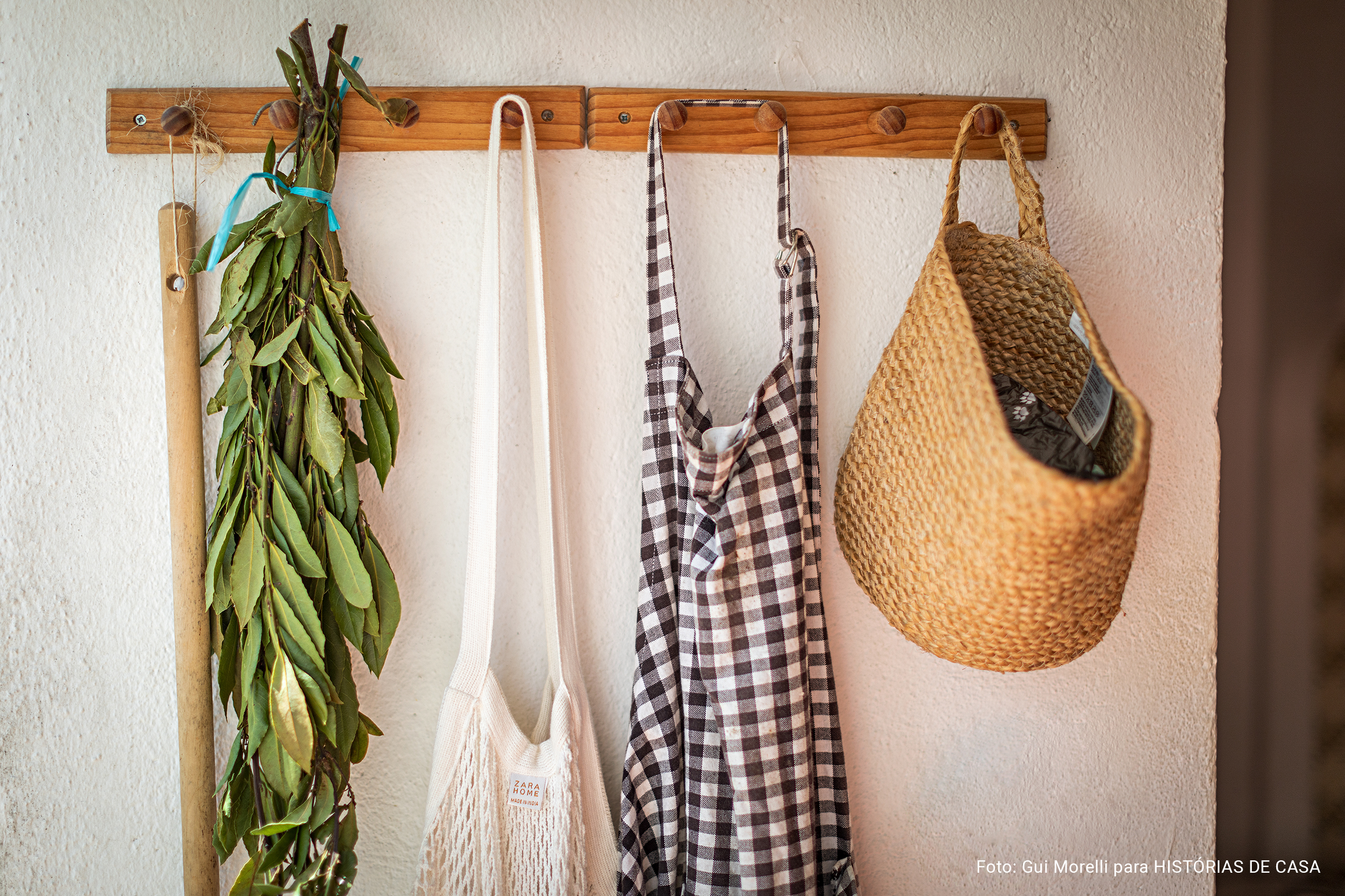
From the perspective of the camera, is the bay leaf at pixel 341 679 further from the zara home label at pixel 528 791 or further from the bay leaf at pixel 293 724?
the zara home label at pixel 528 791

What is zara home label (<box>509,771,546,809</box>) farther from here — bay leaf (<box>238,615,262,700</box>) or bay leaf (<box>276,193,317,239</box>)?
bay leaf (<box>276,193,317,239</box>)

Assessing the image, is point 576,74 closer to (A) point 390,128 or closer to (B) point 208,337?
(A) point 390,128

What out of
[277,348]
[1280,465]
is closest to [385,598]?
[277,348]

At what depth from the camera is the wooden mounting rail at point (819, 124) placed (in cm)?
67

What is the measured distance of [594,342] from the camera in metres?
0.70

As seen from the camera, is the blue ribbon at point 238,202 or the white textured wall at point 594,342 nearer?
the blue ribbon at point 238,202

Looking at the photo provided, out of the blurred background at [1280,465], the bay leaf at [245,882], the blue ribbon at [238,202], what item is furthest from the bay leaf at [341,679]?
the blurred background at [1280,465]

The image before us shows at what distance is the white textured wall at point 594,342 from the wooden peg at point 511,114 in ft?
0.16

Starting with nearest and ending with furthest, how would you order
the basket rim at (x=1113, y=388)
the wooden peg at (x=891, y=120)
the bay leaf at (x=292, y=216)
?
the basket rim at (x=1113, y=388), the bay leaf at (x=292, y=216), the wooden peg at (x=891, y=120)

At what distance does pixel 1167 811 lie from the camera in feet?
2.50

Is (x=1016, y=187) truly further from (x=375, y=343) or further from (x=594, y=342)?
(x=375, y=343)

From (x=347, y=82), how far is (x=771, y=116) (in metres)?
0.40

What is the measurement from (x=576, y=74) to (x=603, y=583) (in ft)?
1.71

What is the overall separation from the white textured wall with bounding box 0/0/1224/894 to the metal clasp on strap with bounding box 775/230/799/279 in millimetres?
44
